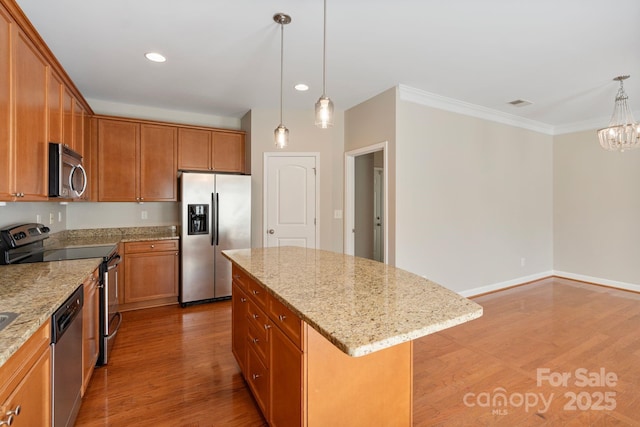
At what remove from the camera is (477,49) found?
2.75 m

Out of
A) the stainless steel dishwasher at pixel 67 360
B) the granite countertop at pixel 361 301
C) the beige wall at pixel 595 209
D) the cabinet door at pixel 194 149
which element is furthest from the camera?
the beige wall at pixel 595 209

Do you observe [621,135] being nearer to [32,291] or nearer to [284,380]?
[284,380]

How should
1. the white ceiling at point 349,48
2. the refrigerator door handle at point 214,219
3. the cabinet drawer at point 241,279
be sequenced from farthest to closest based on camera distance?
1. the refrigerator door handle at point 214,219
2. the white ceiling at point 349,48
3. the cabinet drawer at point 241,279

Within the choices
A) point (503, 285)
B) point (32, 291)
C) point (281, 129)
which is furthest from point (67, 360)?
point (503, 285)

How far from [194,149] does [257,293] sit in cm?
305

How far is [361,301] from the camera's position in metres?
1.33

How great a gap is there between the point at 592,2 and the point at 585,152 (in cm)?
378

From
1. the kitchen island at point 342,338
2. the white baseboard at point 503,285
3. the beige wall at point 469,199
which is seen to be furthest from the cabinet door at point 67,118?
the white baseboard at point 503,285

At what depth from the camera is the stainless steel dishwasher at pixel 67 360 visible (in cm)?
144

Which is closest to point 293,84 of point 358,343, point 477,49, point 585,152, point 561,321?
point 477,49

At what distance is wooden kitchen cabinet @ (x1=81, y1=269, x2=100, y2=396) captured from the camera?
1.98 metres

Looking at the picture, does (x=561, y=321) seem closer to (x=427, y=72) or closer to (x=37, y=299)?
(x=427, y=72)

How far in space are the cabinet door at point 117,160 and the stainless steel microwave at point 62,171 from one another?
1305 mm

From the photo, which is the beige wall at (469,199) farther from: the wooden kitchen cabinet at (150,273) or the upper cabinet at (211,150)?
the wooden kitchen cabinet at (150,273)
